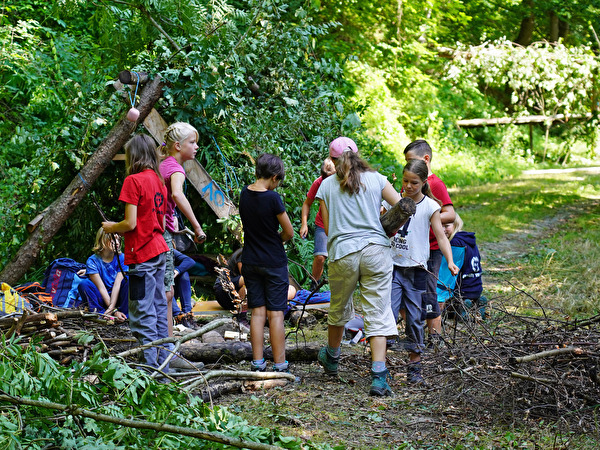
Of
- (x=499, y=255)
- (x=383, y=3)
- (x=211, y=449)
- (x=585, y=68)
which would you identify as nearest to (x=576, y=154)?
(x=585, y=68)

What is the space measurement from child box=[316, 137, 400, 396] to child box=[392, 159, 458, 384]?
1.11 feet

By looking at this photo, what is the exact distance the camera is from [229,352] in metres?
4.97

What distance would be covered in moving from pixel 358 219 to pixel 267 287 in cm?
85

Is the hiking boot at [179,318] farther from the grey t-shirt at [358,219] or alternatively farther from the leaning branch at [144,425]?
the leaning branch at [144,425]

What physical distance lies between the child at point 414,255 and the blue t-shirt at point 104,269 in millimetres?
2898

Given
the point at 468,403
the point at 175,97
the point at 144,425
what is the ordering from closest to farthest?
the point at 144,425
the point at 468,403
the point at 175,97

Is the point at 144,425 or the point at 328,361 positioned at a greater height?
the point at 144,425

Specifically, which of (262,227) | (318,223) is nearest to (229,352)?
(262,227)

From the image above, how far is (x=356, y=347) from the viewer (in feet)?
18.3

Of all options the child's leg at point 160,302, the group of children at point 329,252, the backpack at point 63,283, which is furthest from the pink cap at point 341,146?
the backpack at point 63,283

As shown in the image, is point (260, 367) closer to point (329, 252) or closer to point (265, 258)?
point (265, 258)

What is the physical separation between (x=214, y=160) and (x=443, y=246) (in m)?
3.33

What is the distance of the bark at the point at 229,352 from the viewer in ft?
16.3

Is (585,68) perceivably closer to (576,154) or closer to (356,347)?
(576,154)
